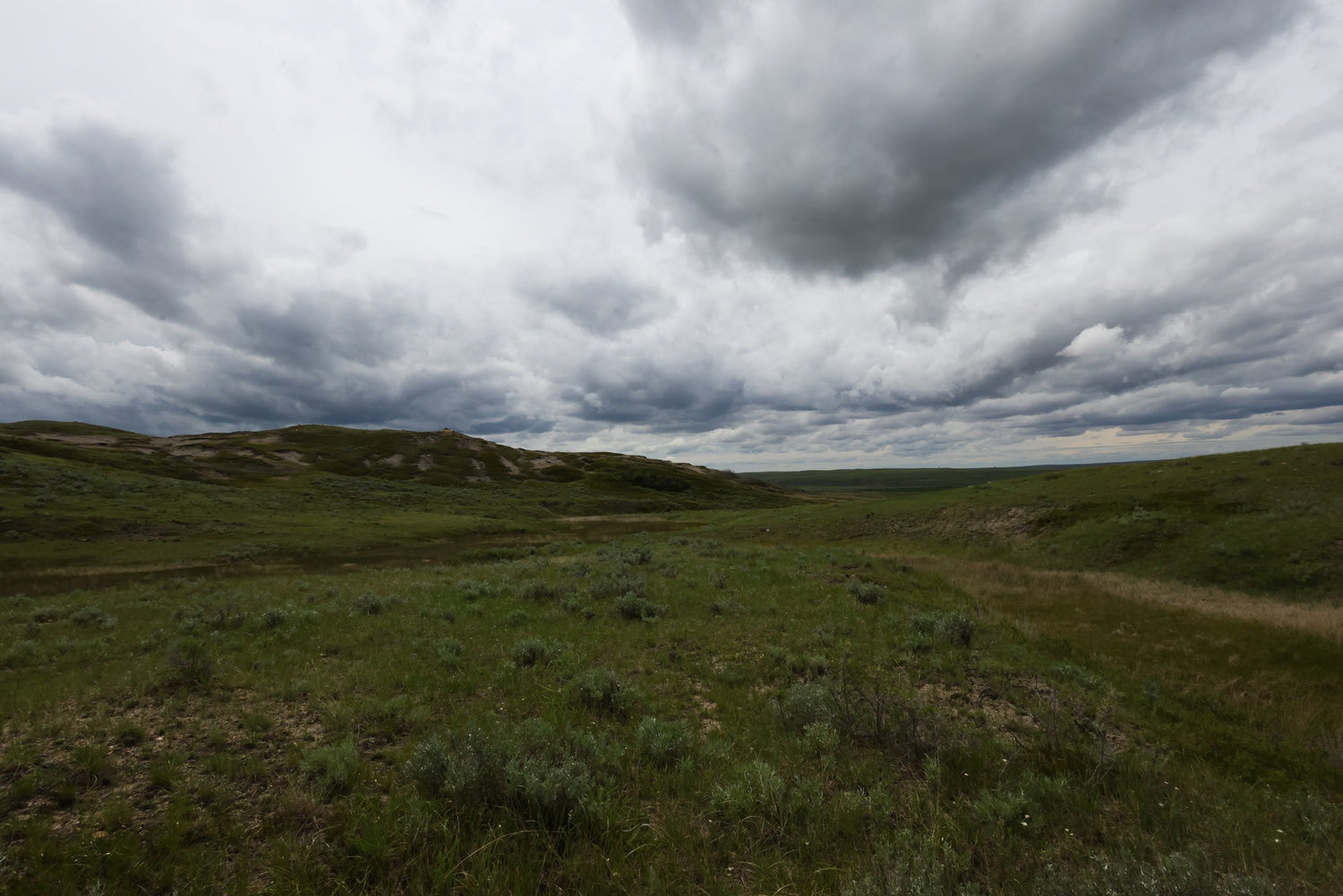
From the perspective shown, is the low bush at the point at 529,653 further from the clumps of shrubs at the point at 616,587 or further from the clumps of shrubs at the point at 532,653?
the clumps of shrubs at the point at 616,587

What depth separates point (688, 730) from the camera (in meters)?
8.36

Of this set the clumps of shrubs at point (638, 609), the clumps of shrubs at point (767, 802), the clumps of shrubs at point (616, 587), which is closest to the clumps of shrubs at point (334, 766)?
the clumps of shrubs at point (767, 802)

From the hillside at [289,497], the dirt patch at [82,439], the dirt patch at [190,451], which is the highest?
the dirt patch at [82,439]

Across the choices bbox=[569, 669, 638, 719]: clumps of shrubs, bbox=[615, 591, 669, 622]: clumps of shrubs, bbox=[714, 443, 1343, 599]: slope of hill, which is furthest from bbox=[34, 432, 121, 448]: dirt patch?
bbox=[569, 669, 638, 719]: clumps of shrubs

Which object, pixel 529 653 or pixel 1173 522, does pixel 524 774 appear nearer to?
pixel 529 653

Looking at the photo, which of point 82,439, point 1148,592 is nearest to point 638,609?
point 1148,592

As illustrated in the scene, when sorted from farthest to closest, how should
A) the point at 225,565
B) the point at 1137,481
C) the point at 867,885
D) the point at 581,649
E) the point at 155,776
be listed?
the point at 1137,481 < the point at 225,565 < the point at 581,649 < the point at 155,776 < the point at 867,885

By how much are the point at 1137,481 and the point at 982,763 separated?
1708 inches

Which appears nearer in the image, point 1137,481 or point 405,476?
point 1137,481

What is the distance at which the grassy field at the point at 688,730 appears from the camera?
5164 mm

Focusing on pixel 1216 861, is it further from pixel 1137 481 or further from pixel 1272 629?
pixel 1137 481

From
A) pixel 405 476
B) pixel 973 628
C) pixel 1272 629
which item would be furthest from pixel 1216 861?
pixel 405 476

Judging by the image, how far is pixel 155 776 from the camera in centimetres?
693

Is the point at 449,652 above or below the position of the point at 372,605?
above
